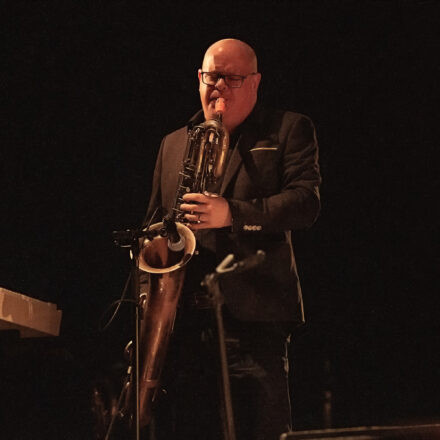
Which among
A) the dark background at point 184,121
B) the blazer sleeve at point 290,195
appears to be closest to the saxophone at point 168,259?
the blazer sleeve at point 290,195

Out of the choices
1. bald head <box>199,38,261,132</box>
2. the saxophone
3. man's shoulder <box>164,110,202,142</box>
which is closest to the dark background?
the saxophone

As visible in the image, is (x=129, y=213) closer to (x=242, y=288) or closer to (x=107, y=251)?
(x=107, y=251)

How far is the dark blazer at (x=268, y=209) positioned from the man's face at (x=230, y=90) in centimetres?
5

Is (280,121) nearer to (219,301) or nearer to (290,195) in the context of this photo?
(290,195)

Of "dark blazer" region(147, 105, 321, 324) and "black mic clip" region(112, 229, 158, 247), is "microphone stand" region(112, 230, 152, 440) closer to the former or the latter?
"black mic clip" region(112, 229, 158, 247)

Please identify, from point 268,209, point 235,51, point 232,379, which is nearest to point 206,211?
point 268,209

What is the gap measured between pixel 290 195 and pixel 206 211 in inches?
12.4

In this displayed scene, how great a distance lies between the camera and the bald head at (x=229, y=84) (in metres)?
2.63

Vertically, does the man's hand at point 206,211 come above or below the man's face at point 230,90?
below

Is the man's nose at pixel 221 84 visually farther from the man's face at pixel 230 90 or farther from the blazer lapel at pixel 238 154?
the blazer lapel at pixel 238 154

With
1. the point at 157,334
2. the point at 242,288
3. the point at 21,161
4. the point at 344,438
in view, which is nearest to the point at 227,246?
the point at 242,288

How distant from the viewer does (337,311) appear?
3752 millimetres

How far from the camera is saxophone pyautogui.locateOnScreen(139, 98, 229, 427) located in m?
2.50

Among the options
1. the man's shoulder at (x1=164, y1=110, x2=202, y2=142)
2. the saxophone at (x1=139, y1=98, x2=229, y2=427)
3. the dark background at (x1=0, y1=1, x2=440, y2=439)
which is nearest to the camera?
the saxophone at (x1=139, y1=98, x2=229, y2=427)
